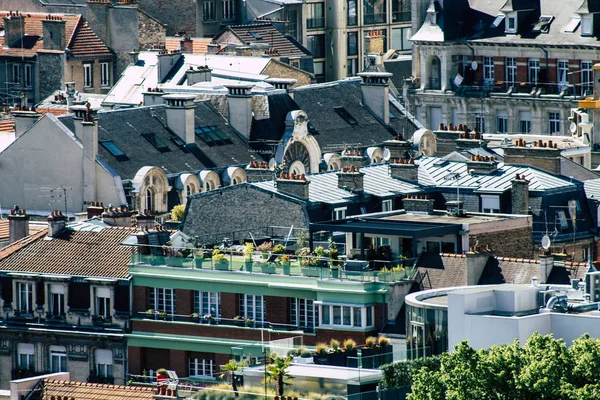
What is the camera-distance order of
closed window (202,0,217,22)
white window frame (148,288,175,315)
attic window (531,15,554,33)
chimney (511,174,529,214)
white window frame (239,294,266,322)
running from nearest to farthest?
white window frame (239,294,266,322)
white window frame (148,288,175,315)
chimney (511,174,529,214)
attic window (531,15,554,33)
closed window (202,0,217,22)

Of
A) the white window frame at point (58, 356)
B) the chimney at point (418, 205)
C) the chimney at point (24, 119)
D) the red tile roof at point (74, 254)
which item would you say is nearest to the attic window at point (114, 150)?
the chimney at point (24, 119)

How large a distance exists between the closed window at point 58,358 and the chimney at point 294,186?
10844mm

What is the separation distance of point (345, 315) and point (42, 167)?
3007cm

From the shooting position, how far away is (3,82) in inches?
5925

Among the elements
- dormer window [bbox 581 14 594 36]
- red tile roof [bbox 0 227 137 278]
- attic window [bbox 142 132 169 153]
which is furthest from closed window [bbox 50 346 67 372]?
dormer window [bbox 581 14 594 36]

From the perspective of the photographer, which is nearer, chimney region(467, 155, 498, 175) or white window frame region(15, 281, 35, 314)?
white window frame region(15, 281, 35, 314)

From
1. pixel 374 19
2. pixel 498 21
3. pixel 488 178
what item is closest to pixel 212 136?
pixel 488 178

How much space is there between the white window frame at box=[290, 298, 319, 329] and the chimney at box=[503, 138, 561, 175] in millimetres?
25576

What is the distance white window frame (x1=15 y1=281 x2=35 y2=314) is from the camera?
9194 centimetres

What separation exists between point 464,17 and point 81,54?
2164cm

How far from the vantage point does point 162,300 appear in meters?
89.1

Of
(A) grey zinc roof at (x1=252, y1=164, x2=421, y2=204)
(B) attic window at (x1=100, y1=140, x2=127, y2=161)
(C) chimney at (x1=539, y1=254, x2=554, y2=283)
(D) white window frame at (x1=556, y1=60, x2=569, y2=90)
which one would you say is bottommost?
(C) chimney at (x1=539, y1=254, x2=554, y2=283)

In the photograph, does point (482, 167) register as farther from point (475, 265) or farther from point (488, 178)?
point (475, 265)

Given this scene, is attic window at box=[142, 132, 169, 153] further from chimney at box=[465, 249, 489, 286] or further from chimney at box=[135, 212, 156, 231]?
chimney at box=[465, 249, 489, 286]
